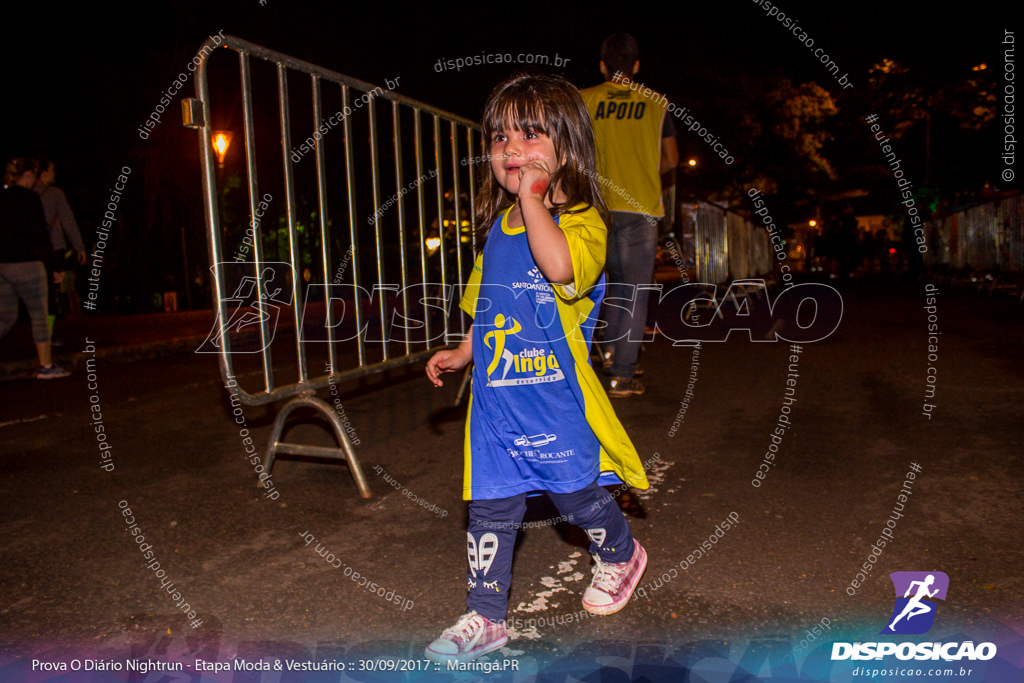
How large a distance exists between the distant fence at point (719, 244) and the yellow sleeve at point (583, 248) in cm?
1208

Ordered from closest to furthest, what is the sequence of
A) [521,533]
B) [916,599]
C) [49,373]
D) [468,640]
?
[468,640], [916,599], [521,533], [49,373]

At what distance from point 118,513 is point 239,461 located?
0.79m

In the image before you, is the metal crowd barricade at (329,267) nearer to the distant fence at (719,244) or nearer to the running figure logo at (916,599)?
the running figure logo at (916,599)

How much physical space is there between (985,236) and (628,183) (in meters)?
15.4

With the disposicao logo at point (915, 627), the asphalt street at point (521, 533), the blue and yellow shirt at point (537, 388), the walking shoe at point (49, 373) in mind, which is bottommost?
the disposicao logo at point (915, 627)

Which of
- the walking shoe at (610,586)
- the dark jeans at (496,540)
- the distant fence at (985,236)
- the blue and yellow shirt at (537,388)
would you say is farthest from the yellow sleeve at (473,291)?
the distant fence at (985,236)

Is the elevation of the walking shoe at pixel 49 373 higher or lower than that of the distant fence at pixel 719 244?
lower

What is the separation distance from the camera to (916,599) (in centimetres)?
223

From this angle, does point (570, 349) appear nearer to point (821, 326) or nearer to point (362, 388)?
point (362, 388)

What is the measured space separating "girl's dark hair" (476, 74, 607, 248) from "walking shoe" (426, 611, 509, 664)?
1.13 m

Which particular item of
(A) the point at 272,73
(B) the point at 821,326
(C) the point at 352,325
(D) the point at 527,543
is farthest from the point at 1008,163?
(D) the point at 527,543

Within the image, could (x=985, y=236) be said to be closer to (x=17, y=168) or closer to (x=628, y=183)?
(x=628, y=183)

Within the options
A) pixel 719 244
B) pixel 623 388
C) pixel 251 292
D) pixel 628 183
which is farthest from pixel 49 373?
pixel 719 244

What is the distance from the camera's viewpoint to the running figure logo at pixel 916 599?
2094 mm
